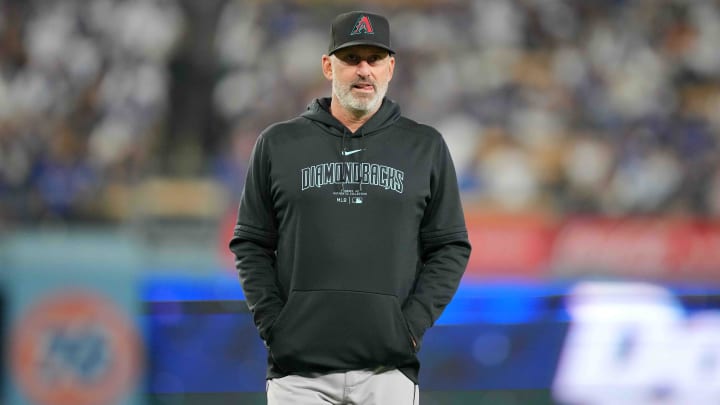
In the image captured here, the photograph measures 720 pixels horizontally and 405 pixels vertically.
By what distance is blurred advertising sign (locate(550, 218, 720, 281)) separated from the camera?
643cm

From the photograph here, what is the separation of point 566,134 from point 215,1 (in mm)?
3058

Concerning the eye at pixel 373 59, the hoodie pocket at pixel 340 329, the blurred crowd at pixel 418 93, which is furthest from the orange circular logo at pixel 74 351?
the eye at pixel 373 59

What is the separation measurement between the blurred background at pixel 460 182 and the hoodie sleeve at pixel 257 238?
290cm

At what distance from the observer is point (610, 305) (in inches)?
215

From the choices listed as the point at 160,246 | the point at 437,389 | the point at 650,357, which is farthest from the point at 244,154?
the point at 650,357

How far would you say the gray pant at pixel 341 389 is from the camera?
240 cm

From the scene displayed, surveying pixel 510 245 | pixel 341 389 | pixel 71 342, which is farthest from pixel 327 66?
pixel 510 245

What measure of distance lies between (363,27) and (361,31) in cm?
1

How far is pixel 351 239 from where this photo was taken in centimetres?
239

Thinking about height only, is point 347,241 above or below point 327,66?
below

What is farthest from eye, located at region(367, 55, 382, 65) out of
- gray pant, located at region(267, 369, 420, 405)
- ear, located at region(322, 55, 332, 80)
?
→ gray pant, located at region(267, 369, 420, 405)

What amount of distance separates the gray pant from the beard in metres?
0.63

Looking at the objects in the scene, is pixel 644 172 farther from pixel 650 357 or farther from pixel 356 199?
pixel 356 199

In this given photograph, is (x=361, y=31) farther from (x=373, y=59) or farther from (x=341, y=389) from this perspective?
(x=341, y=389)
